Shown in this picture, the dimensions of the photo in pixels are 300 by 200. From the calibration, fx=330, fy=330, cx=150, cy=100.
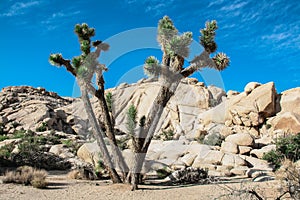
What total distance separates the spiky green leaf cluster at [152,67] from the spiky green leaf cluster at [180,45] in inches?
20.6

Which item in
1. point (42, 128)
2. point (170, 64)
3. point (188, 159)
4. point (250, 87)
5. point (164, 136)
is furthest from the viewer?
point (164, 136)

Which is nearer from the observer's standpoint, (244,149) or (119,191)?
(119,191)

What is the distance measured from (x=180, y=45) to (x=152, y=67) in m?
1.07

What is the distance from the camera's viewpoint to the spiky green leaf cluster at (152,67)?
397 inches

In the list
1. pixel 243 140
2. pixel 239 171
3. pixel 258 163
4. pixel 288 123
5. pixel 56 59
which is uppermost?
pixel 56 59

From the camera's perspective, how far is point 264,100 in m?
24.5

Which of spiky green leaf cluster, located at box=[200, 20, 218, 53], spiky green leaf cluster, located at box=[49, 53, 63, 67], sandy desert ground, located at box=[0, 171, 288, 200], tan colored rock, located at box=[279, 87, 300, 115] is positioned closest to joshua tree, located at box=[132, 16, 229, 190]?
spiky green leaf cluster, located at box=[200, 20, 218, 53]

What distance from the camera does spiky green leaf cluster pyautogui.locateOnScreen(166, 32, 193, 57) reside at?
9.91 meters

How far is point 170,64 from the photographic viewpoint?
34.2ft

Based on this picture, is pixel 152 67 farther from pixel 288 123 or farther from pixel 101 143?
pixel 288 123

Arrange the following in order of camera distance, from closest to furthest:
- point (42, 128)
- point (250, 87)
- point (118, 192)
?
point (118, 192) < point (250, 87) < point (42, 128)

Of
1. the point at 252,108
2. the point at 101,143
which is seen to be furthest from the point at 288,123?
the point at 101,143

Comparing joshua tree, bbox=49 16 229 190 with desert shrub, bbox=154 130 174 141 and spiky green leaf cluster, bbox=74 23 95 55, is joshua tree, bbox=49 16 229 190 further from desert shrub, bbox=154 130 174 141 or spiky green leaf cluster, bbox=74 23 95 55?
desert shrub, bbox=154 130 174 141

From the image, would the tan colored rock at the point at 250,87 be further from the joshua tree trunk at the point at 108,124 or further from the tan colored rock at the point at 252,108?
the joshua tree trunk at the point at 108,124
